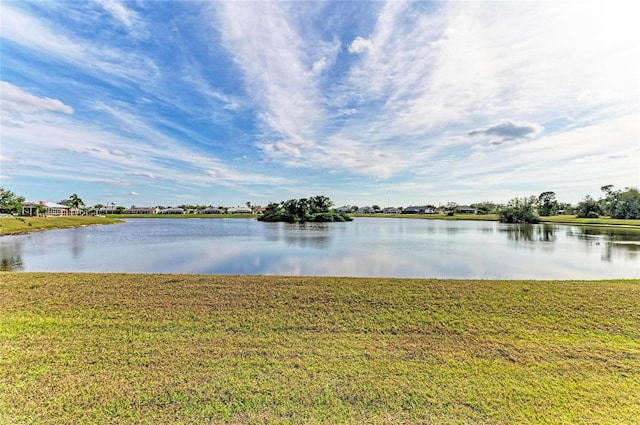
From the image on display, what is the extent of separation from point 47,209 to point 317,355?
96.0 m

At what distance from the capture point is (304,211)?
65.3 metres

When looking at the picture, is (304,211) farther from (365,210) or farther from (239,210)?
(365,210)

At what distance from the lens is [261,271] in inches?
449

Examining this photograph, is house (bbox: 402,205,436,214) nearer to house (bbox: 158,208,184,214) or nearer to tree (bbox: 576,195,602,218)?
tree (bbox: 576,195,602,218)

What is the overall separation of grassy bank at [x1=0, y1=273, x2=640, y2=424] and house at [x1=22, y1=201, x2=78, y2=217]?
7856cm

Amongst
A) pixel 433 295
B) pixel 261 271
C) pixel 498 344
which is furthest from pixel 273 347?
pixel 261 271

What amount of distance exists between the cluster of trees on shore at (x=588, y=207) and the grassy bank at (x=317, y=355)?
61.2 m

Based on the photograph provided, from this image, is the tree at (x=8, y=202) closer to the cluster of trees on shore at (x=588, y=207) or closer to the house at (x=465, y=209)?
the cluster of trees on shore at (x=588, y=207)

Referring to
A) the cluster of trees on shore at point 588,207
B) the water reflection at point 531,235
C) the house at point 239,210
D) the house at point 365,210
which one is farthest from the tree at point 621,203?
the house at point 239,210

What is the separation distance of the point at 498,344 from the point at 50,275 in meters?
Answer: 12.6

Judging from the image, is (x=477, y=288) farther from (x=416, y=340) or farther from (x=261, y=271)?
(x=261, y=271)

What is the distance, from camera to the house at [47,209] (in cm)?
6356

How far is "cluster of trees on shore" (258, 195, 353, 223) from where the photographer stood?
63916 mm

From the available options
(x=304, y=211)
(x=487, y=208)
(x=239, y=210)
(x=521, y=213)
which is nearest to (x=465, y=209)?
(x=487, y=208)
